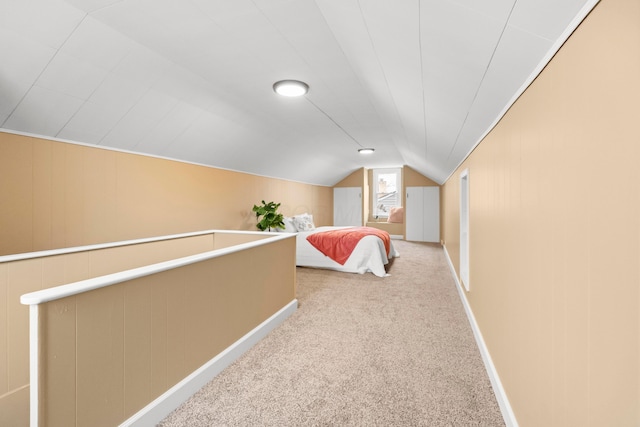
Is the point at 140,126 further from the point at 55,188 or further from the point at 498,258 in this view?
the point at 498,258

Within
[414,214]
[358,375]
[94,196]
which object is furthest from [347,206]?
[358,375]

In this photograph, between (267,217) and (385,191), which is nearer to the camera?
(267,217)

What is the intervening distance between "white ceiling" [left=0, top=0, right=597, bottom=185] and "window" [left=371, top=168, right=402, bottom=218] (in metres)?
5.75

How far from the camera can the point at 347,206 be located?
932 centimetres

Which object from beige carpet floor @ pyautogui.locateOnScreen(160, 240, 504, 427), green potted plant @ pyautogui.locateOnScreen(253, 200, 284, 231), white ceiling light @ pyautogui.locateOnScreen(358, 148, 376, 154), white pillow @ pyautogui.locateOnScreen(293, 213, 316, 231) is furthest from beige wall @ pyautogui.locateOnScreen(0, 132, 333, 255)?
white ceiling light @ pyautogui.locateOnScreen(358, 148, 376, 154)

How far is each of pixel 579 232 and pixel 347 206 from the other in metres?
8.47

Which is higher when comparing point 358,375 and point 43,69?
point 43,69

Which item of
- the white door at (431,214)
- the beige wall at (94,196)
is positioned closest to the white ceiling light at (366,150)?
the white door at (431,214)

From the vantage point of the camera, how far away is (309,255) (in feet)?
17.2

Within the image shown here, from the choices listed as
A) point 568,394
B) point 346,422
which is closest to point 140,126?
point 346,422

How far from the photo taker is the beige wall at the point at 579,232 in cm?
64

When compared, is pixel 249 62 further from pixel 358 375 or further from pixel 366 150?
pixel 366 150

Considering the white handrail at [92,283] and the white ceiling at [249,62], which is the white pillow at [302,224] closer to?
the white ceiling at [249,62]

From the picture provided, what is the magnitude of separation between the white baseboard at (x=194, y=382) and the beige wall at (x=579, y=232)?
5.85ft
